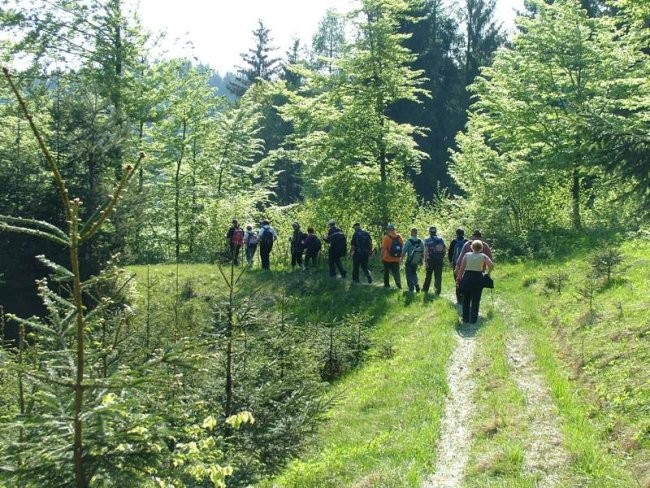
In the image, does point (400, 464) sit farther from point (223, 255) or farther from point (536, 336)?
point (223, 255)

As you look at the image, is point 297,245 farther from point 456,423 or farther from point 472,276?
point 456,423

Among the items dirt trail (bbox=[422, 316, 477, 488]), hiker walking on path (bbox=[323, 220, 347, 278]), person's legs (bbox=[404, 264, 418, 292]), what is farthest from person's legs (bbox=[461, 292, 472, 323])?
hiker walking on path (bbox=[323, 220, 347, 278])

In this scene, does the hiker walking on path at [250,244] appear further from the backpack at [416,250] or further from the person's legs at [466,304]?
the person's legs at [466,304]

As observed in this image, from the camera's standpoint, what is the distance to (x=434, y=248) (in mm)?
16797

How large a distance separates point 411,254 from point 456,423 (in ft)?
27.7

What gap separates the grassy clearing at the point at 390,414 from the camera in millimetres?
7641

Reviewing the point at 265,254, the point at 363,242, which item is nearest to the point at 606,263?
the point at 363,242

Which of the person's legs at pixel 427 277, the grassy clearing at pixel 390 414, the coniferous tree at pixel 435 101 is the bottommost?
the grassy clearing at pixel 390 414

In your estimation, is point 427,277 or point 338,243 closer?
point 427,277

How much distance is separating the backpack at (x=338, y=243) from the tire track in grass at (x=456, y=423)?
729cm

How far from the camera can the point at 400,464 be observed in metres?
7.67

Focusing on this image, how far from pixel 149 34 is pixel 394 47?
577 inches

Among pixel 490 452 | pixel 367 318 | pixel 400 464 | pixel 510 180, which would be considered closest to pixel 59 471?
pixel 400 464

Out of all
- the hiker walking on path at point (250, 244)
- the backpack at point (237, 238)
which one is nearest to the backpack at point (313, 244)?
the hiker walking on path at point (250, 244)
